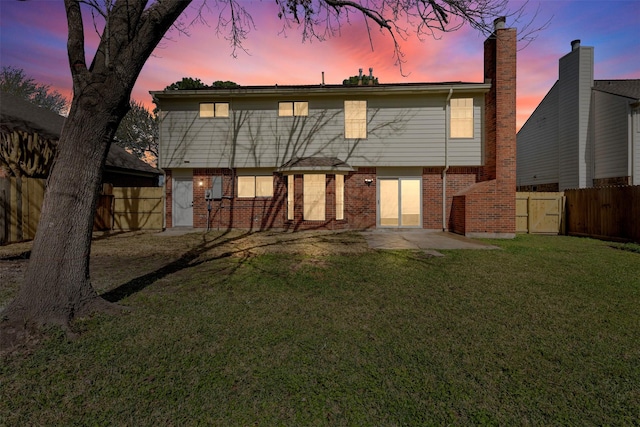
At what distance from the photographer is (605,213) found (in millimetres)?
10766

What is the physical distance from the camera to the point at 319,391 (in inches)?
91.4

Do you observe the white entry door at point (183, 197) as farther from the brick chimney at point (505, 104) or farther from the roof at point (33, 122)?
the brick chimney at point (505, 104)

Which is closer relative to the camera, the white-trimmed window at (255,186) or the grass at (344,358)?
the grass at (344,358)

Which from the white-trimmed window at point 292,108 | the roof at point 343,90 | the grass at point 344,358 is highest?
the roof at point 343,90

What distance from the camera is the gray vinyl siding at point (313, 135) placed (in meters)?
12.8

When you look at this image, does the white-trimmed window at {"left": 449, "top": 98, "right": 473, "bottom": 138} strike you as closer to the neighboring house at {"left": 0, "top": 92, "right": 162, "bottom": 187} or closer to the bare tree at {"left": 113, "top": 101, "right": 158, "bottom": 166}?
the neighboring house at {"left": 0, "top": 92, "right": 162, "bottom": 187}

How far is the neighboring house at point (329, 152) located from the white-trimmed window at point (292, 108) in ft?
0.15

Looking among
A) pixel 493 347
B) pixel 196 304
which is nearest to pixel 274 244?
pixel 196 304

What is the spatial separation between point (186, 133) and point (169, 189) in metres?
2.75

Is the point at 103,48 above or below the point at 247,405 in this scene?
above

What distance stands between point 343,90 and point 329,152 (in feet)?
8.96

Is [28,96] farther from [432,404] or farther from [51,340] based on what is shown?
[432,404]

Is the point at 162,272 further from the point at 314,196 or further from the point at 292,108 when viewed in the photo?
the point at 292,108

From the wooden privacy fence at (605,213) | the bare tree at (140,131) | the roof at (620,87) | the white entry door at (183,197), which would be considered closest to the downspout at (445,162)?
the wooden privacy fence at (605,213)
